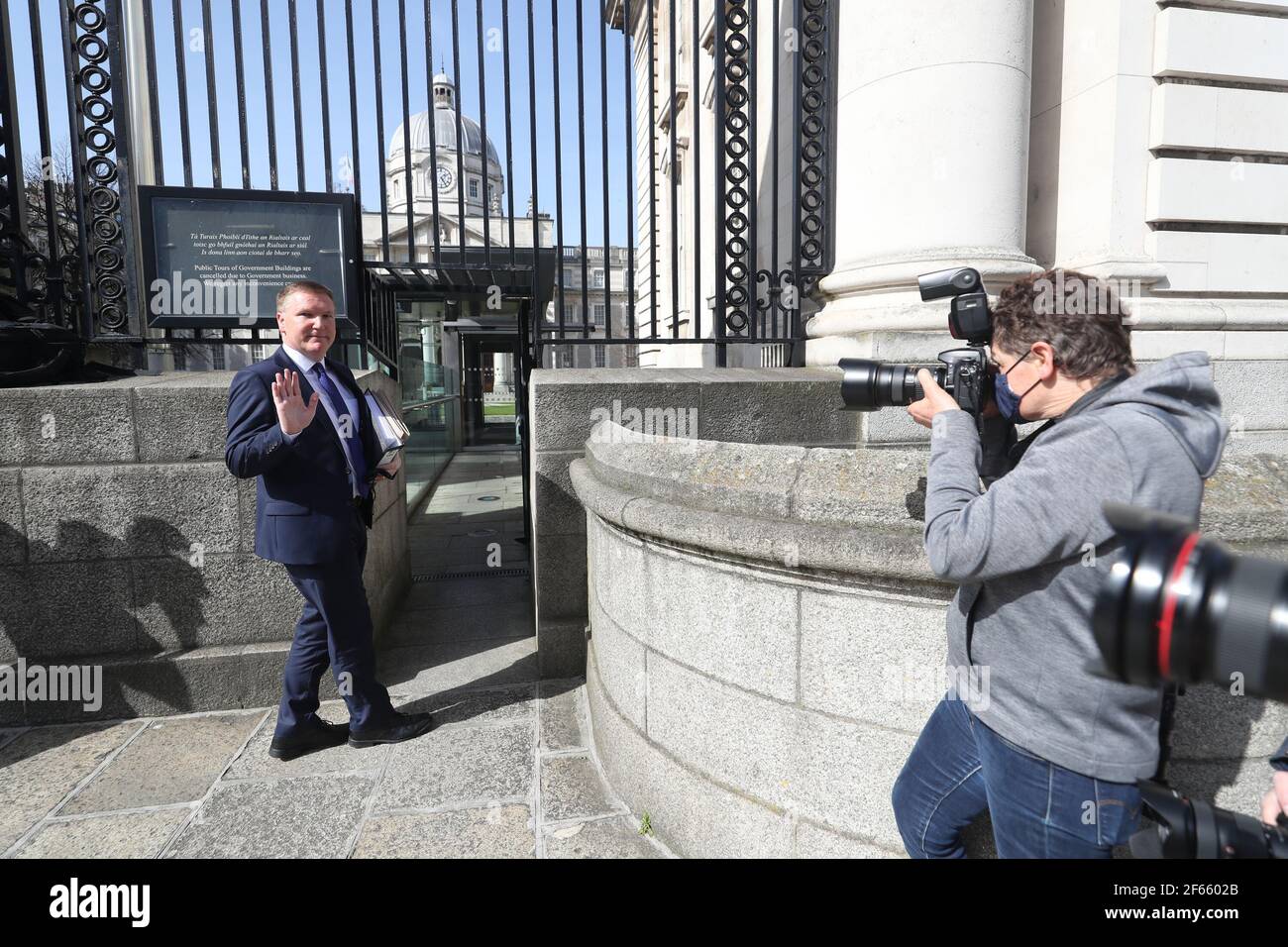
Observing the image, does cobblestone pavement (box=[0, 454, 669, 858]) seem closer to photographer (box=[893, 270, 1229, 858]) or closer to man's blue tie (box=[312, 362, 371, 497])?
man's blue tie (box=[312, 362, 371, 497])

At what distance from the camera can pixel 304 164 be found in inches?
184

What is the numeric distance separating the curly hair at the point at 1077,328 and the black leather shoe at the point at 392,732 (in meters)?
3.14

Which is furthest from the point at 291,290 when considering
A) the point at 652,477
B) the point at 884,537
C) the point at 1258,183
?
the point at 1258,183

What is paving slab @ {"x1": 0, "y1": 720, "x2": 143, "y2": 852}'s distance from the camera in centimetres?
304

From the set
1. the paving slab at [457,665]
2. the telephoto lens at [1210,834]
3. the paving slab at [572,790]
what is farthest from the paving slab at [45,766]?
the telephoto lens at [1210,834]

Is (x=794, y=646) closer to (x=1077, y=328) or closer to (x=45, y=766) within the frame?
(x=1077, y=328)

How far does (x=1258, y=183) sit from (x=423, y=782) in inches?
246

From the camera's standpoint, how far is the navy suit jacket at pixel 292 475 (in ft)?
9.74

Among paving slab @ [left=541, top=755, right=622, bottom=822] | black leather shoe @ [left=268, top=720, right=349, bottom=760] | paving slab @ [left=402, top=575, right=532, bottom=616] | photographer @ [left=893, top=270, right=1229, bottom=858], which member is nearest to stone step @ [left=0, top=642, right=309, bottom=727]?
black leather shoe @ [left=268, top=720, right=349, bottom=760]

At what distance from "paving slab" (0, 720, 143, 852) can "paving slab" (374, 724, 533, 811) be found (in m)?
1.34

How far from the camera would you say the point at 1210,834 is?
1338 mm

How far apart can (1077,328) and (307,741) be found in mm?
3441
